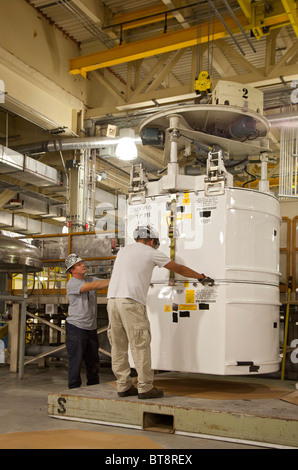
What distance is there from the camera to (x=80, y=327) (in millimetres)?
6906

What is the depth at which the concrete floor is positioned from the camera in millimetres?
4598

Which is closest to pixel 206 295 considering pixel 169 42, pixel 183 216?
pixel 183 216

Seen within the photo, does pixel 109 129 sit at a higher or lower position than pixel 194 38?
lower

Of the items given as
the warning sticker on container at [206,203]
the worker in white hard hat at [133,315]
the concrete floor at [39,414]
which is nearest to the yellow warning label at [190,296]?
the worker in white hard hat at [133,315]

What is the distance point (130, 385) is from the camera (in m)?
5.50

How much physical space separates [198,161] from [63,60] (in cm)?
709

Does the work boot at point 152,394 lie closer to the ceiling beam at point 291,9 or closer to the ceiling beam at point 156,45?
the ceiling beam at point 291,9

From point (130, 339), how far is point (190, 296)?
1089 millimetres

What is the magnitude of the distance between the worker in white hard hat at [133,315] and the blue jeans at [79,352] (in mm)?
1378

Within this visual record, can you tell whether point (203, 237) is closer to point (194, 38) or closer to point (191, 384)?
point (191, 384)

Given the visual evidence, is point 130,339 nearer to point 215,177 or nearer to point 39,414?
point 39,414

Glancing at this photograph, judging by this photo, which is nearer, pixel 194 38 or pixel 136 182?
pixel 136 182

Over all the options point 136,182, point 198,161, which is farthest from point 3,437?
point 198,161

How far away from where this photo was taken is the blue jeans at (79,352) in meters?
6.71
